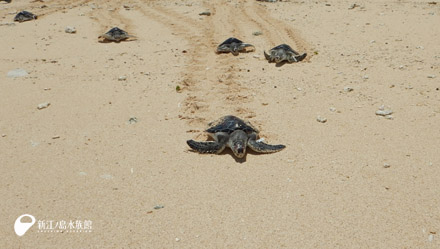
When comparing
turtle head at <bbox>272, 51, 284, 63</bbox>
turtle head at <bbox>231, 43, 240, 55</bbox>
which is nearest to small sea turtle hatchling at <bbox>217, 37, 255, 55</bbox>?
turtle head at <bbox>231, 43, 240, 55</bbox>

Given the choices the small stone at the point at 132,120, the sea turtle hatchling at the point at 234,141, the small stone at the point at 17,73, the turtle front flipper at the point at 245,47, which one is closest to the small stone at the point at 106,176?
the sea turtle hatchling at the point at 234,141

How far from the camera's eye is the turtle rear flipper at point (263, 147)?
4.38 m

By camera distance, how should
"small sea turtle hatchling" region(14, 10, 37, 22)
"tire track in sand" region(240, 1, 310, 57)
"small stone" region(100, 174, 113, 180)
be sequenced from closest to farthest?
"small stone" region(100, 174, 113, 180), "tire track in sand" region(240, 1, 310, 57), "small sea turtle hatchling" region(14, 10, 37, 22)

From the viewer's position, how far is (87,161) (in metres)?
4.35

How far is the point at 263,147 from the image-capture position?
4.40 meters

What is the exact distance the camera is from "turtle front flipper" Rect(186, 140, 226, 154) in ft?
14.6

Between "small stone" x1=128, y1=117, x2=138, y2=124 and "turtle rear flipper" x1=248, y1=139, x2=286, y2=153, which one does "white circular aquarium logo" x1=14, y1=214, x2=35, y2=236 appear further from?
"turtle rear flipper" x1=248, y1=139, x2=286, y2=153

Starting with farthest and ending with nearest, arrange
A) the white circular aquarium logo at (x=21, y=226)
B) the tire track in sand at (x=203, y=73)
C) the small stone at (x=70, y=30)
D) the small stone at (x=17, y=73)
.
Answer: the small stone at (x=70, y=30) → the small stone at (x=17, y=73) → the tire track in sand at (x=203, y=73) → the white circular aquarium logo at (x=21, y=226)

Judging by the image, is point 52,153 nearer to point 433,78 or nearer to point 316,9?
point 433,78

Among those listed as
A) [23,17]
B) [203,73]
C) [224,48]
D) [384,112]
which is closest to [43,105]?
[203,73]

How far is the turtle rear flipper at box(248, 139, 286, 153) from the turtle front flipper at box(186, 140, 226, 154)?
347mm

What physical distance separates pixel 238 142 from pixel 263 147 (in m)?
0.31

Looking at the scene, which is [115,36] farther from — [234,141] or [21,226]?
[21,226]

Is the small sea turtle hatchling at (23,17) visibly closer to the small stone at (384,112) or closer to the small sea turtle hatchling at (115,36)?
the small sea turtle hatchling at (115,36)
